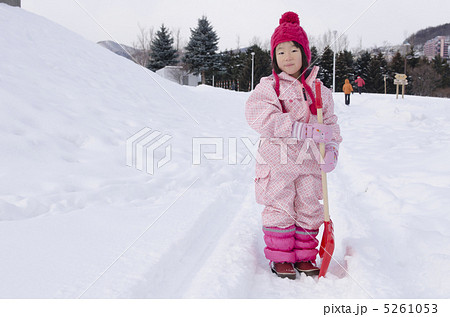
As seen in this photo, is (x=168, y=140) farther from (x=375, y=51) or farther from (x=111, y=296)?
(x=375, y=51)

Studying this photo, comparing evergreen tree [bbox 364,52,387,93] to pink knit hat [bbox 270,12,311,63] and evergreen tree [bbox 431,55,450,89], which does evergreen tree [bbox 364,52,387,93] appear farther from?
pink knit hat [bbox 270,12,311,63]

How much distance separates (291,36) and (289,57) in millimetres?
132

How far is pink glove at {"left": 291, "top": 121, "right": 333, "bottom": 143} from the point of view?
200cm

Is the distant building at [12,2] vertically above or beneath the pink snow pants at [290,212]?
above

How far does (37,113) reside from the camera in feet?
14.3

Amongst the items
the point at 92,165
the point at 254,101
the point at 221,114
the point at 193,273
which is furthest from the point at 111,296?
the point at 221,114

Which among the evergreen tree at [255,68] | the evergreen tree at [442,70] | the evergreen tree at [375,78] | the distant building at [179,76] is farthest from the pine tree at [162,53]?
the evergreen tree at [442,70]

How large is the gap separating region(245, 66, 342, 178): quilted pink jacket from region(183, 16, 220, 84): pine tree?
12430 mm

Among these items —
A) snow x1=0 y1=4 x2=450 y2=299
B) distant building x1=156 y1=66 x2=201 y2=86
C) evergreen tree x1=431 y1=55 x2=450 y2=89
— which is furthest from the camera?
evergreen tree x1=431 y1=55 x2=450 y2=89

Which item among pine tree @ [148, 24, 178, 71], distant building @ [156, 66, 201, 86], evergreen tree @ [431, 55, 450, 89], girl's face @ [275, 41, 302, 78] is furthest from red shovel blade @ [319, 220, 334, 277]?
evergreen tree @ [431, 55, 450, 89]

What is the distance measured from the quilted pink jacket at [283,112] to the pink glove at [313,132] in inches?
3.9

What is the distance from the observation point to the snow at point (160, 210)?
1824mm

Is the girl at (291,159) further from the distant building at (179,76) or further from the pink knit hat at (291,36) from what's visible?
the distant building at (179,76)

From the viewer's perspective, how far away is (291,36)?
7.06 ft
